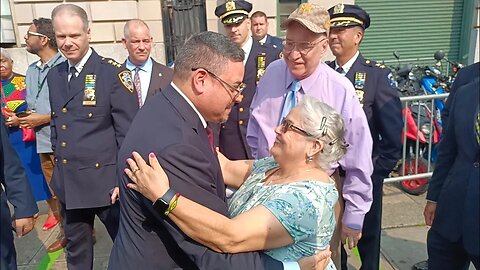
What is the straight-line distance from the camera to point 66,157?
300 cm

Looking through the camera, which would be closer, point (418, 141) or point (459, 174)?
point (459, 174)

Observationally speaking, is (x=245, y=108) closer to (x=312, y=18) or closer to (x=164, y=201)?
(x=312, y=18)

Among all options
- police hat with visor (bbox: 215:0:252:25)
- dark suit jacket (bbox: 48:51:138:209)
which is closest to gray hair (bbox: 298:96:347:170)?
dark suit jacket (bbox: 48:51:138:209)

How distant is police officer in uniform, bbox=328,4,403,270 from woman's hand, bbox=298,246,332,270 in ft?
4.39

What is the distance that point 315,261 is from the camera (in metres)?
1.73

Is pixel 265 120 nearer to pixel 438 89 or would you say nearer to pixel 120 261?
pixel 120 261

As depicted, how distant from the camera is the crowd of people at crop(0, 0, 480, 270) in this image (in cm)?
149

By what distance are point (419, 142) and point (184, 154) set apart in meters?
4.34

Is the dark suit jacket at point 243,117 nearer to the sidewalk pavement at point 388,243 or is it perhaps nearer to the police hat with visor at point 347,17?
the police hat with visor at point 347,17

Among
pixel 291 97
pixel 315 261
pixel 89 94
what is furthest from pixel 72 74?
pixel 315 261

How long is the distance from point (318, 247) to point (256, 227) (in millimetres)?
373

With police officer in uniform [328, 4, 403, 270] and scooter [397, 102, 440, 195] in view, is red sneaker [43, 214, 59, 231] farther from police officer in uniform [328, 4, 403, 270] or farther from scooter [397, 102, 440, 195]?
scooter [397, 102, 440, 195]

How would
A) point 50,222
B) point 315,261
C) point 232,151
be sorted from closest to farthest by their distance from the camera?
point 315,261
point 232,151
point 50,222

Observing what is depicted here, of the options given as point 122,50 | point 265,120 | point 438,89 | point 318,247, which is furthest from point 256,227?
point 122,50
